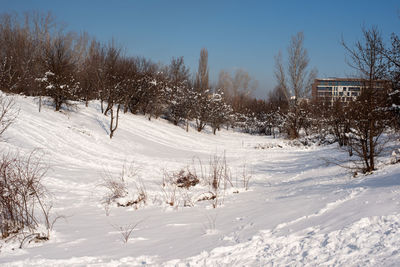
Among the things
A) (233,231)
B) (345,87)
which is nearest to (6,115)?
(233,231)

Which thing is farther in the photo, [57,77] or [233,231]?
[57,77]

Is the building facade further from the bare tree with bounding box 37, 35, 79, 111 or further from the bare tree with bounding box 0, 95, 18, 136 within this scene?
the bare tree with bounding box 37, 35, 79, 111

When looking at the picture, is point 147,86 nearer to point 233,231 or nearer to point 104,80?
point 104,80

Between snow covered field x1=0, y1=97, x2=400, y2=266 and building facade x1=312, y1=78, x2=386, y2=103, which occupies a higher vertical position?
building facade x1=312, y1=78, x2=386, y2=103

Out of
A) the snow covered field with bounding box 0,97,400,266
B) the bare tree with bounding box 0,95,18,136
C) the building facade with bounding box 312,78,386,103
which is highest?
the building facade with bounding box 312,78,386,103

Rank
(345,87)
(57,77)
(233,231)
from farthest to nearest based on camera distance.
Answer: (57,77), (345,87), (233,231)

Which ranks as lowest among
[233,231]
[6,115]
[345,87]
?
[233,231]

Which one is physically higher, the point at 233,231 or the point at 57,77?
the point at 57,77

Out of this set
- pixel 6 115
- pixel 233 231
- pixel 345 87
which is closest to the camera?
pixel 233 231

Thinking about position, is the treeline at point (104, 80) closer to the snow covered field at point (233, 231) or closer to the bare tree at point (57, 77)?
the bare tree at point (57, 77)

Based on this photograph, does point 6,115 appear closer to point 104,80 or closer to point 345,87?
point 104,80

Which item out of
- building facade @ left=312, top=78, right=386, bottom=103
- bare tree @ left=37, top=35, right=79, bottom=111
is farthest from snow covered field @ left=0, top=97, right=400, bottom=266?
bare tree @ left=37, top=35, right=79, bottom=111

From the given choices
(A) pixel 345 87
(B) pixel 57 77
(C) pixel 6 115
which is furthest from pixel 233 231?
(B) pixel 57 77

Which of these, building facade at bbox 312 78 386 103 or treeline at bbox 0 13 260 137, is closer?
building facade at bbox 312 78 386 103
